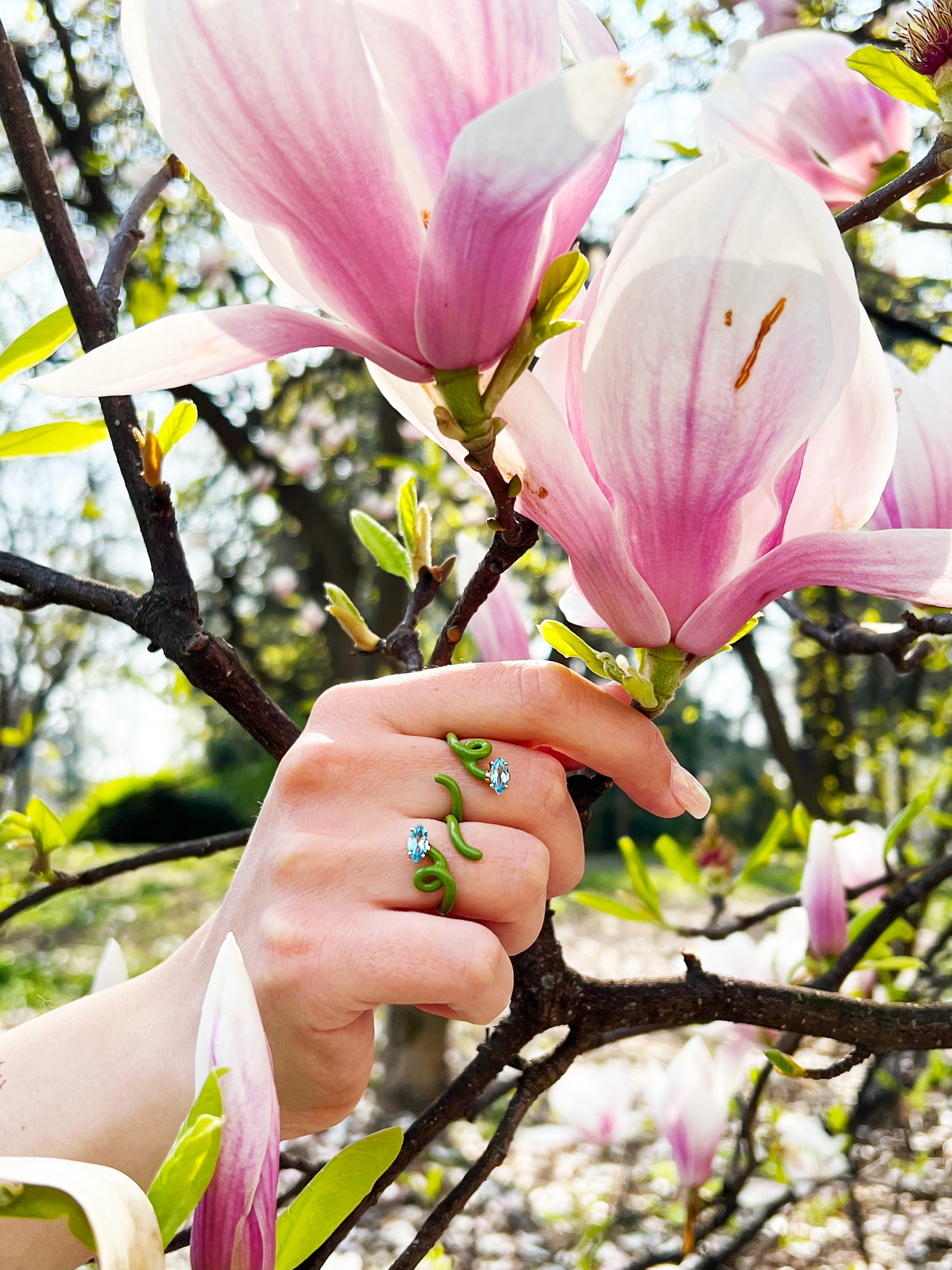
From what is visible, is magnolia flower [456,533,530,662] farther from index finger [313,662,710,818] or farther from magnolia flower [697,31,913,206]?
magnolia flower [697,31,913,206]

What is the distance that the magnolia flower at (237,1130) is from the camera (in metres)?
0.41

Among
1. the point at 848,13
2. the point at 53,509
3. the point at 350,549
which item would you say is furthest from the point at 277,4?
the point at 53,509

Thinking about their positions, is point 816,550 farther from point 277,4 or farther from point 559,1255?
point 559,1255

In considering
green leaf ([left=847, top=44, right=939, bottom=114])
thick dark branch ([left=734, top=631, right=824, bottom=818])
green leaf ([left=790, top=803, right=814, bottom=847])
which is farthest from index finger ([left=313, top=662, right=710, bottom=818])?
thick dark branch ([left=734, top=631, right=824, bottom=818])

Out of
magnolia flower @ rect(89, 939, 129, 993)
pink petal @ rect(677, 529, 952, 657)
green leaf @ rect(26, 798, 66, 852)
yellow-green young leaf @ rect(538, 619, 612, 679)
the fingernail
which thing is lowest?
magnolia flower @ rect(89, 939, 129, 993)

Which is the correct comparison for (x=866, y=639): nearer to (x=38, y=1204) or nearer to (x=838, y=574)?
(x=838, y=574)

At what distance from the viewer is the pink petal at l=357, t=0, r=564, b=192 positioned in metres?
0.38

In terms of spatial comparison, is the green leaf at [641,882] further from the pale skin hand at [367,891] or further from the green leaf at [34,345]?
the green leaf at [34,345]

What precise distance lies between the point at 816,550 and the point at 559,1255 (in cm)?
321

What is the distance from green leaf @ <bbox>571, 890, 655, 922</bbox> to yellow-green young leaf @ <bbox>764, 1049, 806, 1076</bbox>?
→ 11.1 inches

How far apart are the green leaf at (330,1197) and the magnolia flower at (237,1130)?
82mm

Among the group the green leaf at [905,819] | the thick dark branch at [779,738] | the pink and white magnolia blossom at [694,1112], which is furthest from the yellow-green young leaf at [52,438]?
the thick dark branch at [779,738]

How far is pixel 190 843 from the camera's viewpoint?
113 centimetres

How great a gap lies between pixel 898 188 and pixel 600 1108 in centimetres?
185
